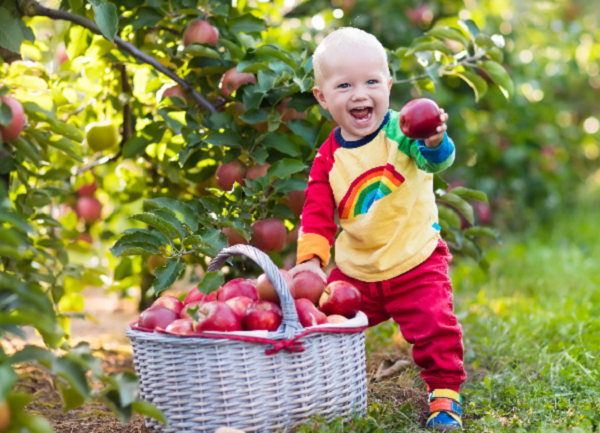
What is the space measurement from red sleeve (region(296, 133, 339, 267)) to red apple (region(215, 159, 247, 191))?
269 millimetres

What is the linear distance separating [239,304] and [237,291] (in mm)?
124

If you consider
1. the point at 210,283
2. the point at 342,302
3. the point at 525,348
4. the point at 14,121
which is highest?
the point at 14,121

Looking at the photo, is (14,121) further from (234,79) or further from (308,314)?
(308,314)

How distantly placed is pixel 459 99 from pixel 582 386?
279 centimetres

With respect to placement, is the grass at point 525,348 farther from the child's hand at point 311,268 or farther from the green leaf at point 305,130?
the green leaf at point 305,130

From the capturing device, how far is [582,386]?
1.88 meters

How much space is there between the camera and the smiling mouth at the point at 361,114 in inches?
70.2

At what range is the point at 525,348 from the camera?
2311 mm

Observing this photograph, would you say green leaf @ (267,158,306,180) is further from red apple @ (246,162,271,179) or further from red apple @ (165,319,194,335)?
red apple @ (165,319,194,335)

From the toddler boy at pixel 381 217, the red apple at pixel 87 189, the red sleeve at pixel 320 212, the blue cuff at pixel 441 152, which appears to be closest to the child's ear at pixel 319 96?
the toddler boy at pixel 381 217

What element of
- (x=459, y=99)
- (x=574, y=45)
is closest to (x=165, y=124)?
(x=459, y=99)

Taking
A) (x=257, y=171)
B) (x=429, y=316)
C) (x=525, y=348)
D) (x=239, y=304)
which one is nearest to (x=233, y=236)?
(x=257, y=171)

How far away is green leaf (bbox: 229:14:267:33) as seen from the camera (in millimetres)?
2266

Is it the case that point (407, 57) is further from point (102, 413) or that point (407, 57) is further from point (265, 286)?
point (102, 413)
